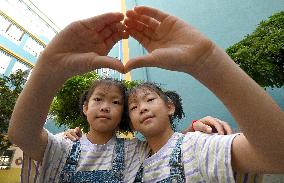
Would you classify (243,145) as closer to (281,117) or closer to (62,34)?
(281,117)

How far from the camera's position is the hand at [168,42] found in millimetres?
838

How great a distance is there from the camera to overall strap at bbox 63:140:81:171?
4.16 ft

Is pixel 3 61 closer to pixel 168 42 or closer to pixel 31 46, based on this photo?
pixel 31 46

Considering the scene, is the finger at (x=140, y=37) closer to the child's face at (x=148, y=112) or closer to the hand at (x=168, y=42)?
the hand at (x=168, y=42)

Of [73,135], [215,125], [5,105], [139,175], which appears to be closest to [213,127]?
[215,125]

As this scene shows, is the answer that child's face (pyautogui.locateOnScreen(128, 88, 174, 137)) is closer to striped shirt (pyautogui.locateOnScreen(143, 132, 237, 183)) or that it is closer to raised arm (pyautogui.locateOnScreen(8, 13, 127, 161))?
striped shirt (pyautogui.locateOnScreen(143, 132, 237, 183))

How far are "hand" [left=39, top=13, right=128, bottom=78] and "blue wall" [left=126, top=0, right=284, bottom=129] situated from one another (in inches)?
171

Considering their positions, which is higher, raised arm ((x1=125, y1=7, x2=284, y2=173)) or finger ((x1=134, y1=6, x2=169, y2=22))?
finger ((x1=134, y1=6, x2=169, y2=22))

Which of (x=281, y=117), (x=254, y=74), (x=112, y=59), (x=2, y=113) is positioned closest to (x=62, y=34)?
(x=112, y=59)

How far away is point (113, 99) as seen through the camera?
149 cm

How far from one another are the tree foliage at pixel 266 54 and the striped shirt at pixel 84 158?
2172 millimetres

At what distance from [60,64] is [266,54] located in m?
2.72

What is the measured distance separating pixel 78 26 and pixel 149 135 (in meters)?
0.64

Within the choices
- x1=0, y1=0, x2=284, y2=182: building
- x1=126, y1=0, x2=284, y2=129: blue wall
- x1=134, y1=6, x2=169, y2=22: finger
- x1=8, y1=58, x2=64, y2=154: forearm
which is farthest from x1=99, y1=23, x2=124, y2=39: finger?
x1=126, y1=0, x2=284, y2=129: blue wall
